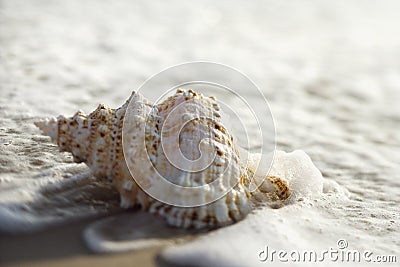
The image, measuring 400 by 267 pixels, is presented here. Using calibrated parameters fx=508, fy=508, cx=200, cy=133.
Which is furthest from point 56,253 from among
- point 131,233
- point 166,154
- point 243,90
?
point 243,90

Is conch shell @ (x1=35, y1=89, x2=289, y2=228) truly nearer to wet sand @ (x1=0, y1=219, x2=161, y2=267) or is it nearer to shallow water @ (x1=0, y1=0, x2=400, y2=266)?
shallow water @ (x1=0, y1=0, x2=400, y2=266)

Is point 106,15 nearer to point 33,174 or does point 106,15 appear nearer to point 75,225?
point 33,174

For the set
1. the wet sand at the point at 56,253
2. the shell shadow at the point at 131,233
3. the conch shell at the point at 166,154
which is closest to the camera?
the wet sand at the point at 56,253

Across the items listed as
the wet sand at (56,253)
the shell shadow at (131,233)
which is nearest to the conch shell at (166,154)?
the shell shadow at (131,233)

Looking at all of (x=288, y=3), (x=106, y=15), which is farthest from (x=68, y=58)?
(x=288, y=3)

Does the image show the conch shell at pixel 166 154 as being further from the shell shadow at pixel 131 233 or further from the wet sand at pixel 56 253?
the wet sand at pixel 56 253

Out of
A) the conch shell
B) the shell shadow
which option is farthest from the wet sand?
the conch shell
